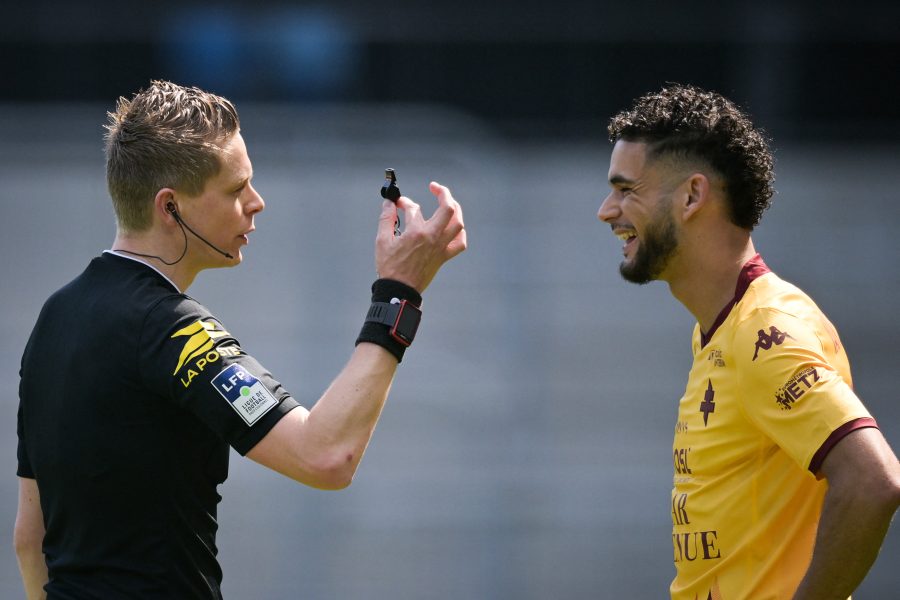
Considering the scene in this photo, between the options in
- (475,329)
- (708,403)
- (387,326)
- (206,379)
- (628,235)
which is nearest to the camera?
(206,379)

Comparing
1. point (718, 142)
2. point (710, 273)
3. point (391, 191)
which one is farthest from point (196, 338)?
point (718, 142)

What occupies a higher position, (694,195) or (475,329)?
(694,195)

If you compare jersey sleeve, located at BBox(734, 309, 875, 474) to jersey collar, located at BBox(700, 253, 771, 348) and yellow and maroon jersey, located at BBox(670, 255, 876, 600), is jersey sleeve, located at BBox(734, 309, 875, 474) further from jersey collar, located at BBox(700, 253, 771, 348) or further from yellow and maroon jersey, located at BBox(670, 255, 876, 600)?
jersey collar, located at BBox(700, 253, 771, 348)

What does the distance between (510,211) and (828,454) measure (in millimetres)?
4752

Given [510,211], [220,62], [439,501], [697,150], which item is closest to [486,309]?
[510,211]

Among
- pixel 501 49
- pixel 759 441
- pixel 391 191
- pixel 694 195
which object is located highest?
pixel 501 49

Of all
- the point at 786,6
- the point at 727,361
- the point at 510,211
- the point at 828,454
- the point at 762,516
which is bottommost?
the point at 762,516

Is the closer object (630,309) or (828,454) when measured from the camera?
(828,454)

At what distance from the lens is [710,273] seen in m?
3.11

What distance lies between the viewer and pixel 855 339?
7.21 m

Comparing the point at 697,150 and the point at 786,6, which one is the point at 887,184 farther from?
the point at 697,150

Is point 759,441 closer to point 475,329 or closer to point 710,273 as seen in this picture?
point 710,273

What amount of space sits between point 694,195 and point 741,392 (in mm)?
650

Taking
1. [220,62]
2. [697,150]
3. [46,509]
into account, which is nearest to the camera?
[46,509]
